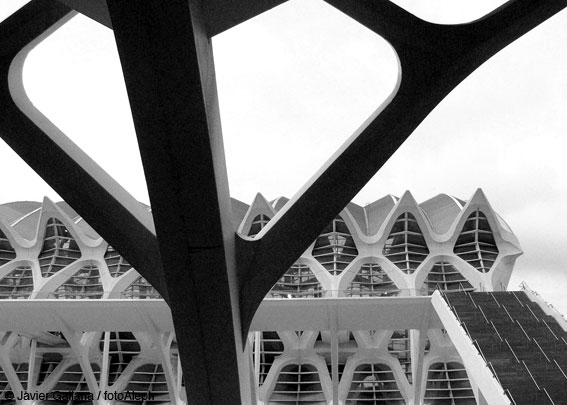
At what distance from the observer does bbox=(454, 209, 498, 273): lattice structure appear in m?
30.8

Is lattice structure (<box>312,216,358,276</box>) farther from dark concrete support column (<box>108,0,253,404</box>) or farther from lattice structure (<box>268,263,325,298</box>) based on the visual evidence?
dark concrete support column (<box>108,0,253,404</box>)

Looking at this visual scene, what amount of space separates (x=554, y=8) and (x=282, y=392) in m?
26.9

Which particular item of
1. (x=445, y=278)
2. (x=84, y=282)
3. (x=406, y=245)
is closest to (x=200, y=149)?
(x=406, y=245)

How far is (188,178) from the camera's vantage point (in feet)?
16.7

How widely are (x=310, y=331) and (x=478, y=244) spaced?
11.6 metres

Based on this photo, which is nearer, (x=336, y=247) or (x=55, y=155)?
(x=55, y=155)

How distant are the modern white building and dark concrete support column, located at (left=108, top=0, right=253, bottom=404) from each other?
14.8m

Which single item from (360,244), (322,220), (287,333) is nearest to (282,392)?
(287,333)

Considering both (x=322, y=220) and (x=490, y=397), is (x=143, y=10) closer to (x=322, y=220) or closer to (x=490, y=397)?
(x=322, y=220)

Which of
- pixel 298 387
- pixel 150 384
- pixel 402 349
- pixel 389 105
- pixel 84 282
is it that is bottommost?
pixel 389 105

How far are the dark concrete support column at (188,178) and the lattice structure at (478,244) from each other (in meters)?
26.3

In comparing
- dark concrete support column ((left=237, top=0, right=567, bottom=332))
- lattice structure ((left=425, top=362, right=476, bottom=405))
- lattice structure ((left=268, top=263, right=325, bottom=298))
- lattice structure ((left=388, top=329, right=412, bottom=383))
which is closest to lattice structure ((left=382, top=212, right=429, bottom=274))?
lattice structure ((left=388, top=329, right=412, bottom=383))

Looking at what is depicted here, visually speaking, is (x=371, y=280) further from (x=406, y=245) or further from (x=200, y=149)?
(x=200, y=149)

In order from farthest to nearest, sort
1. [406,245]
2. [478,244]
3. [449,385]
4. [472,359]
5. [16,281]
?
1. [16,281]
2. [406,245]
3. [478,244]
4. [449,385]
5. [472,359]
